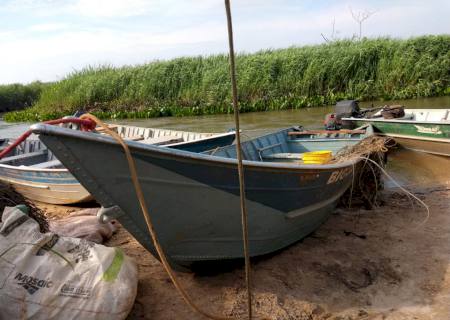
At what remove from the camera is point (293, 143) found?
286 inches

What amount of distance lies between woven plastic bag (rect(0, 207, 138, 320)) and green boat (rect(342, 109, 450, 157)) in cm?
681

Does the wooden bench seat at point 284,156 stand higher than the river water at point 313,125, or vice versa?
the wooden bench seat at point 284,156

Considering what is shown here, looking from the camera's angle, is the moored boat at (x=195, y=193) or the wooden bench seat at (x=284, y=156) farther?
the wooden bench seat at (x=284, y=156)

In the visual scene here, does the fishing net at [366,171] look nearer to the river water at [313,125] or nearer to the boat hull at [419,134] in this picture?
the river water at [313,125]

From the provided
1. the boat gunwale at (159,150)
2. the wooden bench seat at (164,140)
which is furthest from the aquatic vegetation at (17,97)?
the boat gunwale at (159,150)

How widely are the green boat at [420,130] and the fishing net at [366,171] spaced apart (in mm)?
2781

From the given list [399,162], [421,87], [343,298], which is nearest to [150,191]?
[343,298]

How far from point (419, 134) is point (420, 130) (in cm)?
9

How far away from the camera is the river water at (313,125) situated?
25.2 ft

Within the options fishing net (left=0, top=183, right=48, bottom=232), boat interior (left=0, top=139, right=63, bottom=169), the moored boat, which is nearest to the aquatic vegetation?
boat interior (left=0, top=139, right=63, bottom=169)

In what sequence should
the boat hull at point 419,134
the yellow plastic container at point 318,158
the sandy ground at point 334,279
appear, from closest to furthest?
the sandy ground at point 334,279 → the yellow plastic container at point 318,158 → the boat hull at point 419,134

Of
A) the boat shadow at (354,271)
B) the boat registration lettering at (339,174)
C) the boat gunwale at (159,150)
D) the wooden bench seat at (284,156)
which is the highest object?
the boat gunwale at (159,150)

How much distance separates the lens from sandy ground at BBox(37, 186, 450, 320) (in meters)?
3.47

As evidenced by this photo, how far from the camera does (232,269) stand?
413 cm
